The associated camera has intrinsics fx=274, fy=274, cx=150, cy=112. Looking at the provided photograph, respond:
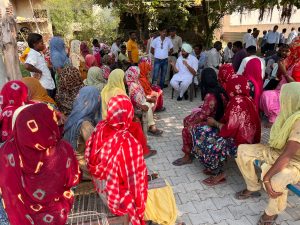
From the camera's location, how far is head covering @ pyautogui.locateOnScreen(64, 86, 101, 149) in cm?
295

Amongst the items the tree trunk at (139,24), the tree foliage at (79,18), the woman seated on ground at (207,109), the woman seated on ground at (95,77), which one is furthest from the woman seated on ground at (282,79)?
the tree foliage at (79,18)

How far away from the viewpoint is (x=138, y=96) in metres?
4.66

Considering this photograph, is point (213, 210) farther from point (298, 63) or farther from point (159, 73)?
point (159, 73)

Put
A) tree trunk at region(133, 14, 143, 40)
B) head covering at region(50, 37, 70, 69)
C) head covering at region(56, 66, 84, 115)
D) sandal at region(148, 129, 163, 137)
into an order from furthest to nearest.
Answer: tree trunk at region(133, 14, 143, 40)
head covering at region(50, 37, 70, 69)
sandal at region(148, 129, 163, 137)
head covering at region(56, 66, 84, 115)

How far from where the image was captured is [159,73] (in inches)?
313

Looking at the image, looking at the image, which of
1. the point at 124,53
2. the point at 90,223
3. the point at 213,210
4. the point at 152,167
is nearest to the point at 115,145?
the point at 90,223

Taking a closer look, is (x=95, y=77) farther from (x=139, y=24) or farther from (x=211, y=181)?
(x=139, y=24)

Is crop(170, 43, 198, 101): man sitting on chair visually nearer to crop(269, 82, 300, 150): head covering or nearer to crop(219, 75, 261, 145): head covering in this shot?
crop(219, 75, 261, 145): head covering

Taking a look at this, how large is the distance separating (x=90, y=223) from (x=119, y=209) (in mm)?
256

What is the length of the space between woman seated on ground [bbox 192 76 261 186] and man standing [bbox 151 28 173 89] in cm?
444

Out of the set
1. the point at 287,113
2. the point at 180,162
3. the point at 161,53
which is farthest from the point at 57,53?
the point at 287,113

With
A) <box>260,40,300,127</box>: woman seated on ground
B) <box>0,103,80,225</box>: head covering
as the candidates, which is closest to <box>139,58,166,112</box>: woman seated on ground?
<box>260,40,300,127</box>: woman seated on ground

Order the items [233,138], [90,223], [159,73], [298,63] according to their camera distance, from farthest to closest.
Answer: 1. [159,73]
2. [298,63]
3. [233,138]
4. [90,223]

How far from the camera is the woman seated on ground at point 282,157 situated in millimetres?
2430
